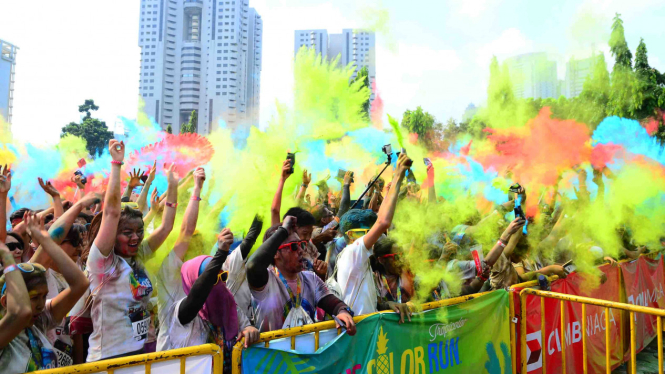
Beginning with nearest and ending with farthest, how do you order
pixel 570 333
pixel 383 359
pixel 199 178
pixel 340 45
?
pixel 383 359 → pixel 199 178 → pixel 570 333 → pixel 340 45

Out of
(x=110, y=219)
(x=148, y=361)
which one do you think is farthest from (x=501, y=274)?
(x=110, y=219)

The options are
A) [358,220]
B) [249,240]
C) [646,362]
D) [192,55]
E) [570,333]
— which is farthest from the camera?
[192,55]

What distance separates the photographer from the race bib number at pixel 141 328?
2934mm

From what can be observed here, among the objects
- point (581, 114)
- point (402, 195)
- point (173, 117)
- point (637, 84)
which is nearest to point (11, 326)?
point (402, 195)

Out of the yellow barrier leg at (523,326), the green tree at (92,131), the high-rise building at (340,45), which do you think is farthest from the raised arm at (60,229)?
the green tree at (92,131)

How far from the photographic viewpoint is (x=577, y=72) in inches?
267

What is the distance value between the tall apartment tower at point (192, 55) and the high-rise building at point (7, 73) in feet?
91.6

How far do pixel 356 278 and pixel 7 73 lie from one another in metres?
47.7

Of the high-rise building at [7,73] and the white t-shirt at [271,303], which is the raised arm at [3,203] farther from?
the high-rise building at [7,73]

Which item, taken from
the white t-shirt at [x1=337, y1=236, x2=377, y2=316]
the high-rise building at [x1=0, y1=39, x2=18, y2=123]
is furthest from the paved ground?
the high-rise building at [x1=0, y1=39, x2=18, y2=123]

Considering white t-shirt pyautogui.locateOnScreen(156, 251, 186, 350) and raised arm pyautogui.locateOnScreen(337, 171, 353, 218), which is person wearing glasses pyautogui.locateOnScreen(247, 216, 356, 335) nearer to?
white t-shirt pyautogui.locateOnScreen(156, 251, 186, 350)


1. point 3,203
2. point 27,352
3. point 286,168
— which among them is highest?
point 286,168

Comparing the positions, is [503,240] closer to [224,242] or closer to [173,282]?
[224,242]

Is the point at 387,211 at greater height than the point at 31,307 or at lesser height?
greater
